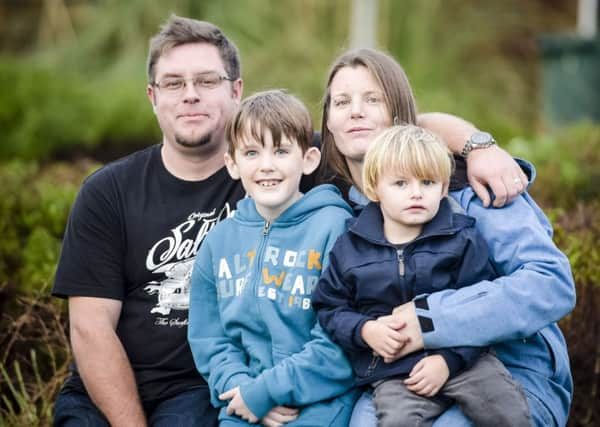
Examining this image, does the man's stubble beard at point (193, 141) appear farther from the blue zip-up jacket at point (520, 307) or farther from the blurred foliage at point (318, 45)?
the blurred foliage at point (318, 45)

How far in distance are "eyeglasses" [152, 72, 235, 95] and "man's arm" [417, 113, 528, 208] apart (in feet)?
3.43

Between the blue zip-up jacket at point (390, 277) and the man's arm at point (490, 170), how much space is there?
6.7 inches

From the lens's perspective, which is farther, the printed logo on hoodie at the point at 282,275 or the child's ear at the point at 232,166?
the child's ear at the point at 232,166

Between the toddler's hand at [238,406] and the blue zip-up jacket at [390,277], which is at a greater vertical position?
the blue zip-up jacket at [390,277]

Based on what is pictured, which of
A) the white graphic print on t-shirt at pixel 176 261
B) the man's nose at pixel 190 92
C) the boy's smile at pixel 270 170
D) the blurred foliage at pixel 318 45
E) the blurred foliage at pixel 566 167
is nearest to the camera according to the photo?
the boy's smile at pixel 270 170

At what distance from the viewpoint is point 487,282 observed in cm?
299

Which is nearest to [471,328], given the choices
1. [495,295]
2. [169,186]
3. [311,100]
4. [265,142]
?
[495,295]

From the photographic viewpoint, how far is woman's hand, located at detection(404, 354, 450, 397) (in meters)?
2.88

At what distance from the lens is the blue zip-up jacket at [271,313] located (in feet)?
10.1

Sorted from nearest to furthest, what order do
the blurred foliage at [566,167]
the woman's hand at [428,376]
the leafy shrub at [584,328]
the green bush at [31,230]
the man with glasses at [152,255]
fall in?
the woman's hand at [428,376], the man with glasses at [152,255], the leafy shrub at [584,328], the green bush at [31,230], the blurred foliage at [566,167]

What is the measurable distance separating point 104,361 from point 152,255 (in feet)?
1.56

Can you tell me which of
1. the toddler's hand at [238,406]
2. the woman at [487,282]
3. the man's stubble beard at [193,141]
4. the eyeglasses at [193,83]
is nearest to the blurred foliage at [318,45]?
the eyeglasses at [193,83]

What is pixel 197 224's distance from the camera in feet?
12.2

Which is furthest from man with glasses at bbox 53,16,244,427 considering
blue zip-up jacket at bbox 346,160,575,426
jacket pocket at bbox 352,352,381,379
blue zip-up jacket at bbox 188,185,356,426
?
blue zip-up jacket at bbox 346,160,575,426
